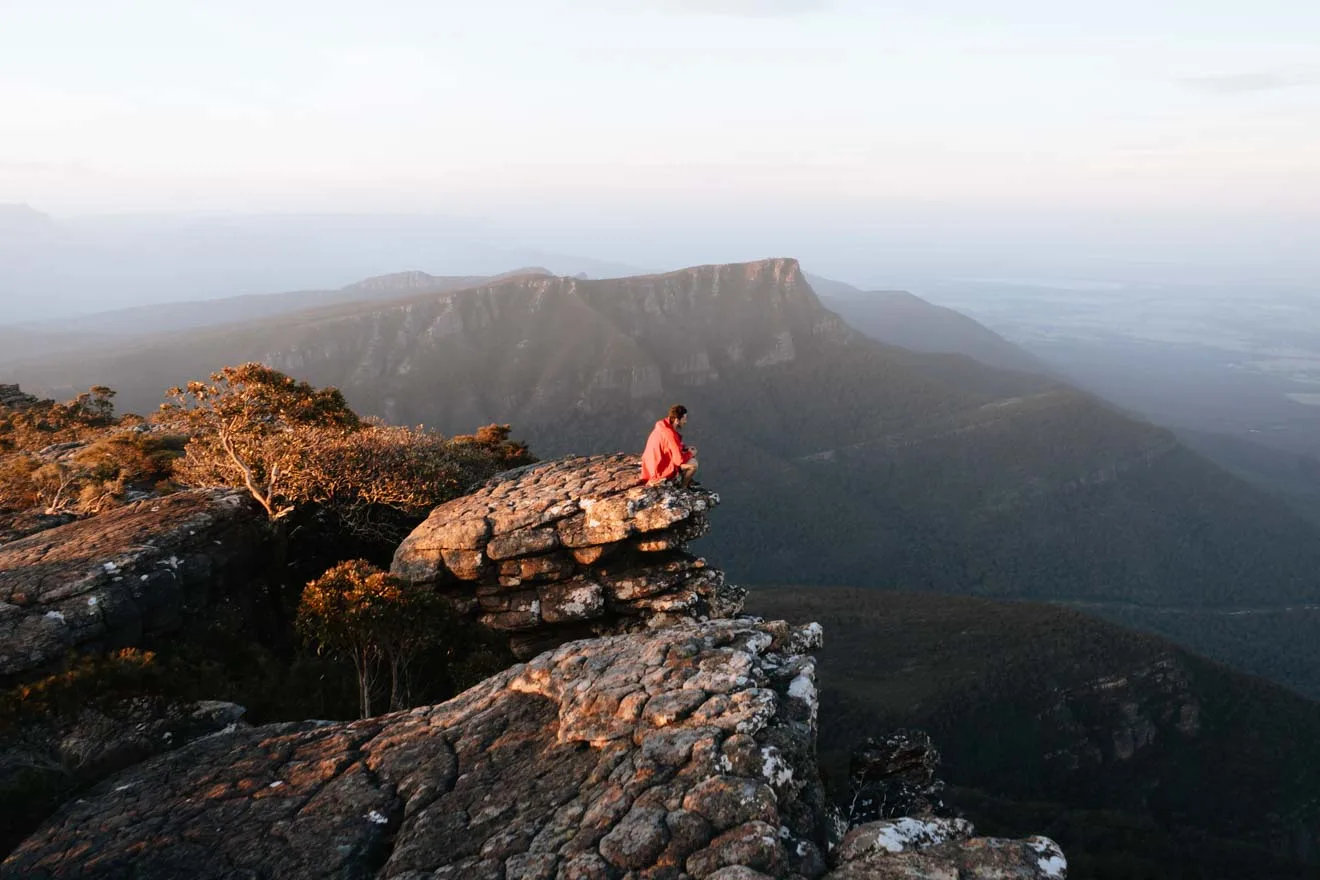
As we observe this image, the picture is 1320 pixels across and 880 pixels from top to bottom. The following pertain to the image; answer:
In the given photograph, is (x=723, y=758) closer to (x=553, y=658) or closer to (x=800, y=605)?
(x=553, y=658)

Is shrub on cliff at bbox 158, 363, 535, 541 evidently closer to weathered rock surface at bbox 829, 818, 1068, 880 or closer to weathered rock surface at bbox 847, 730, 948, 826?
weathered rock surface at bbox 847, 730, 948, 826

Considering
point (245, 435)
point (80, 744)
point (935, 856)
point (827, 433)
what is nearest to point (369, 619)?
point (80, 744)

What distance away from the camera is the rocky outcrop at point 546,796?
735 centimetres

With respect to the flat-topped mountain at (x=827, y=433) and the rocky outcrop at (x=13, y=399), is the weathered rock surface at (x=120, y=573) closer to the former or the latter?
the rocky outcrop at (x=13, y=399)

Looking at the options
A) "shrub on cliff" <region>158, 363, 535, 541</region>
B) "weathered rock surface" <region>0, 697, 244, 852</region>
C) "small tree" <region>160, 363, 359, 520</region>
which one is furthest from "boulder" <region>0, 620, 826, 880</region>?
"shrub on cliff" <region>158, 363, 535, 541</region>

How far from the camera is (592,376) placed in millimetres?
171750

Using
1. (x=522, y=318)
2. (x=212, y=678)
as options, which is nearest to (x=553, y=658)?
(x=212, y=678)

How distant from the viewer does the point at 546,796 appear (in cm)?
868

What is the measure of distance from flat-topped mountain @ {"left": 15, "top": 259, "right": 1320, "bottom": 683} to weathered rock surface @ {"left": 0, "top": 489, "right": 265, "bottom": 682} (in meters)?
104

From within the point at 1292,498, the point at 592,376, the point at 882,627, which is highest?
the point at 592,376

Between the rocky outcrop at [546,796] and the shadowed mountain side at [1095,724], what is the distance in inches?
1748

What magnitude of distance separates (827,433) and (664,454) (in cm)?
16140

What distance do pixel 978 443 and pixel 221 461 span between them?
163050mm

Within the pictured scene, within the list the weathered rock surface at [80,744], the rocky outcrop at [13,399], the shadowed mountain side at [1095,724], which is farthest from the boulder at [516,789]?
the shadowed mountain side at [1095,724]
